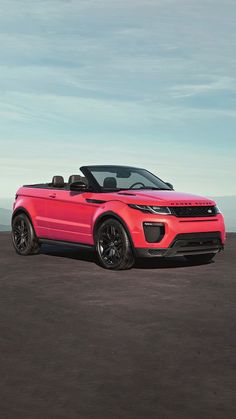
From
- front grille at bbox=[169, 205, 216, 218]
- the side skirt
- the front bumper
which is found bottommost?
the side skirt

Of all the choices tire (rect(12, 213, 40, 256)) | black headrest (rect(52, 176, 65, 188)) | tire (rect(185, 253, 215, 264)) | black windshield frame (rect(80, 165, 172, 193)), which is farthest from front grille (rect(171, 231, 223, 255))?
tire (rect(12, 213, 40, 256))

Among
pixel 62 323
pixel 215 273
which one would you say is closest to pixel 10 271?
pixel 215 273

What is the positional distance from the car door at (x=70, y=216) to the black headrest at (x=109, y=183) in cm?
34

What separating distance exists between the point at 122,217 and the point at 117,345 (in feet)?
15.2

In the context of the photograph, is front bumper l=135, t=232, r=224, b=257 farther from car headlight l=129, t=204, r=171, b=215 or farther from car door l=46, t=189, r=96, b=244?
car door l=46, t=189, r=96, b=244

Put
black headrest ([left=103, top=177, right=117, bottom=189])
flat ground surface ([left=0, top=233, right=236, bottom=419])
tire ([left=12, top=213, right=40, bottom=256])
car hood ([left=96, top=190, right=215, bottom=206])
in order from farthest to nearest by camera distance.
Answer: tire ([left=12, top=213, right=40, bottom=256]) → black headrest ([left=103, top=177, right=117, bottom=189]) → car hood ([left=96, top=190, right=215, bottom=206]) → flat ground surface ([left=0, top=233, right=236, bottom=419])

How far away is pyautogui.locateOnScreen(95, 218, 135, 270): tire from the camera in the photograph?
9.98m

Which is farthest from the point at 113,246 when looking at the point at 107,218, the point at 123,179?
the point at 123,179

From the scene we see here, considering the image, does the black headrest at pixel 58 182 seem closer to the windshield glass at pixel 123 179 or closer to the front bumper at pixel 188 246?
the windshield glass at pixel 123 179

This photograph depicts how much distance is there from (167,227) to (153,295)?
2006mm

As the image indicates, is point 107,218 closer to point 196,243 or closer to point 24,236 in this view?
point 196,243

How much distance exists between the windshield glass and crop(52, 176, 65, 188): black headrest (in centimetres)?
66

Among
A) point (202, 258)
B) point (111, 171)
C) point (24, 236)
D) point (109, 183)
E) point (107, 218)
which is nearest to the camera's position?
point (107, 218)

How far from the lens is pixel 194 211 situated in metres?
10.2
